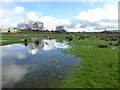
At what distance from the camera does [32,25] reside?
135375mm

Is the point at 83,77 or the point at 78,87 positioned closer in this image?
the point at 78,87

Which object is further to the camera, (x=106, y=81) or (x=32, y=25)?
(x=32, y=25)

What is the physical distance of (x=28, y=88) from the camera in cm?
699

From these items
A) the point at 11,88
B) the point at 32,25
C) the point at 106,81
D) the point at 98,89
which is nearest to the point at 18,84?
the point at 11,88

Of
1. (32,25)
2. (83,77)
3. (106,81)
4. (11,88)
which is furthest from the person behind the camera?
(32,25)

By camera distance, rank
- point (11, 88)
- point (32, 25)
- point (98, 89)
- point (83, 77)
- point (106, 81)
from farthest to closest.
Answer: point (32, 25) < point (83, 77) < point (106, 81) < point (11, 88) < point (98, 89)

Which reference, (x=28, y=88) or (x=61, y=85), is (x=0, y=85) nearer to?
(x=28, y=88)

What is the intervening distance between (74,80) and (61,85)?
138 cm

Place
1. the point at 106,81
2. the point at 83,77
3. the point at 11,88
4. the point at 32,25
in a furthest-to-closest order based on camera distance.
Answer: the point at 32,25 < the point at 83,77 < the point at 106,81 < the point at 11,88

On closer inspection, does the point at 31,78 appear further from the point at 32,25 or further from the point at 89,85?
the point at 32,25

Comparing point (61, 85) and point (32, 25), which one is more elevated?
point (32, 25)

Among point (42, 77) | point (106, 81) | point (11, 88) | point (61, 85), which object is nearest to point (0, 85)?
point (11, 88)

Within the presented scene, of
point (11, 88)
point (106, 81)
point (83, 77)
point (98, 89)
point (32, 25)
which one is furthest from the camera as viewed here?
point (32, 25)

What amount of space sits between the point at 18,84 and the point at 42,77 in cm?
217
